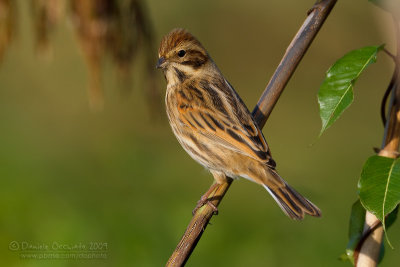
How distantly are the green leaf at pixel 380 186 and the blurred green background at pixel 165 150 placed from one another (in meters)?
0.61

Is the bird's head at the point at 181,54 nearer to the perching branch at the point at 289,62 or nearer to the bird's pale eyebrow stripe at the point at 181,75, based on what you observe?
the bird's pale eyebrow stripe at the point at 181,75

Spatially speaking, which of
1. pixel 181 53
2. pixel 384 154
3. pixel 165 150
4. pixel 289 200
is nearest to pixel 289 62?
pixel 384 154

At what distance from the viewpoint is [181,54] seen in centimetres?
456

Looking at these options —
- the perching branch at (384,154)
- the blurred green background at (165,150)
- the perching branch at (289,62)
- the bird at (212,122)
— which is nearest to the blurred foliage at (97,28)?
the blurred green background at (165,150)

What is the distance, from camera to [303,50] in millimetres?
3080

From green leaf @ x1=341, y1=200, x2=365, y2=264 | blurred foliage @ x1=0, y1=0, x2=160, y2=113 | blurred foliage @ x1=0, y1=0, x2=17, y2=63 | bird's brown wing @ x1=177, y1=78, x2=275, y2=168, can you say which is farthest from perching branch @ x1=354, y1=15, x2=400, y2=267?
blurred foliage @ x1=0, y1=0, x2=17, y2=63

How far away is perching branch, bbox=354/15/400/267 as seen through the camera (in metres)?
2.97

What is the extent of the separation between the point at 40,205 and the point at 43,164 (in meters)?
2.09

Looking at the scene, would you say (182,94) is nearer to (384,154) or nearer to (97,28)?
(97,28)

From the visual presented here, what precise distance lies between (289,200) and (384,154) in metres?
1.13

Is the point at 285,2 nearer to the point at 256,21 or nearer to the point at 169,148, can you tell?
the point at 256,21

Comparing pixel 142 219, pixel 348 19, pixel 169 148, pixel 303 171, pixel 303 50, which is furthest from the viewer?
pixel 348 19

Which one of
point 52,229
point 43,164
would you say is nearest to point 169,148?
point 43,164

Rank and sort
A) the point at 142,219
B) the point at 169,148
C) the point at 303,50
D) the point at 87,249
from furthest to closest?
the point at 169,148
the point at 142,219
the point at 87,249
the point at 303,50
